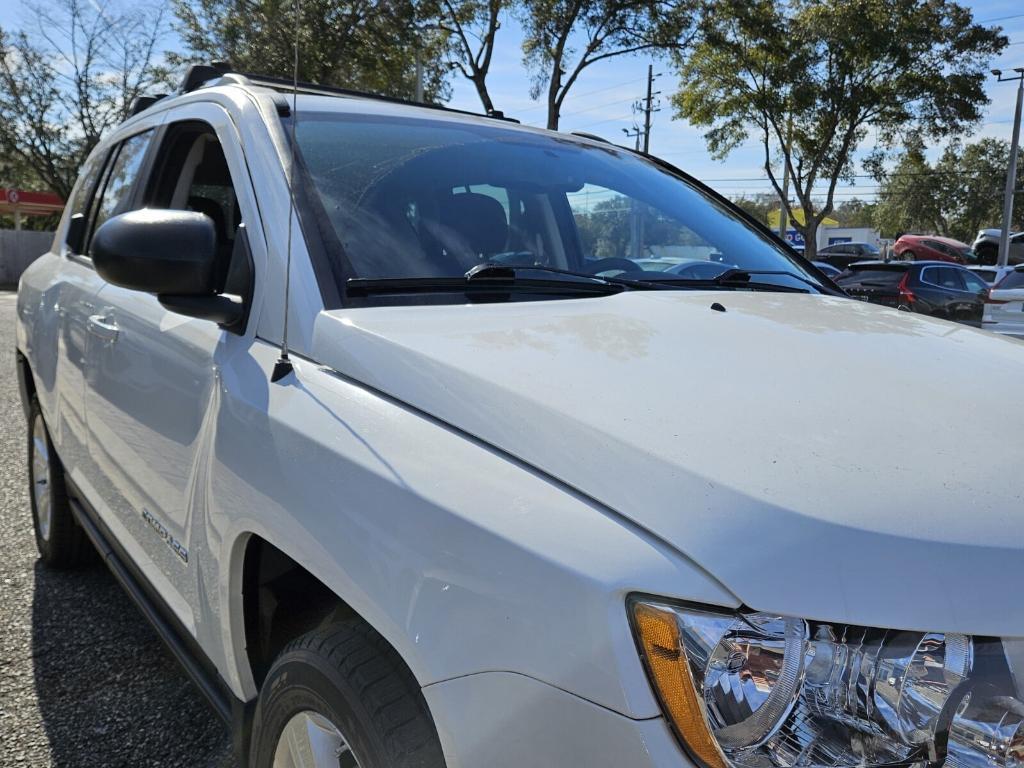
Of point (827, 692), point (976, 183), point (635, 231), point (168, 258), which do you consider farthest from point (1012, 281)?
point (976, 183)

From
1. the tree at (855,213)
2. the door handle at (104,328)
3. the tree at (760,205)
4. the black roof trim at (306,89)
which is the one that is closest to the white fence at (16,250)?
the door handle at (104,328)

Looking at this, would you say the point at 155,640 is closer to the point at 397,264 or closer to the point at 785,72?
the point at 397,264

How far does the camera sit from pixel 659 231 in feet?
8.39

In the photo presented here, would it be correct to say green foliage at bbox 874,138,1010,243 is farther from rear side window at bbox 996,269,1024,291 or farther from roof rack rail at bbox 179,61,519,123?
roof rack rail at bbox 179,61,519,123

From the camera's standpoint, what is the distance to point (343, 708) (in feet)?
4.23

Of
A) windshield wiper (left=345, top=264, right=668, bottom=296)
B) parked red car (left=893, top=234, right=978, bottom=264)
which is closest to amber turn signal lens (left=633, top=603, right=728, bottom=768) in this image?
windshield wiper (left=345, top=264, right=668, bottom=296)

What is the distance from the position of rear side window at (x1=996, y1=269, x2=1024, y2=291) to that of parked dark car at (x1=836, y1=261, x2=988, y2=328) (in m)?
1.56

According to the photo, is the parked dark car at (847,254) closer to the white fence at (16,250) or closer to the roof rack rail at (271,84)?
the white fence at (16,250)

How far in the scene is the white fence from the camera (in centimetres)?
Result: 2789

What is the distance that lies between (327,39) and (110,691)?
14.1 meters

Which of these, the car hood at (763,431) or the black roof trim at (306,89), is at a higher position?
the black roof trim at (306,89)

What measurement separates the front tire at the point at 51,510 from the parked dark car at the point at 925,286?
11580 millimetres

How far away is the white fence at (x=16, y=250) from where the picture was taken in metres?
27.9

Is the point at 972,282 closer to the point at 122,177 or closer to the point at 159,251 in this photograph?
the point at 122,177
